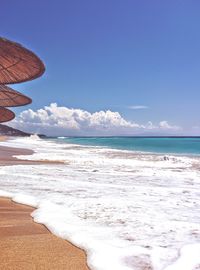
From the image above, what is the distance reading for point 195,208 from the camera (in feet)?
17.1

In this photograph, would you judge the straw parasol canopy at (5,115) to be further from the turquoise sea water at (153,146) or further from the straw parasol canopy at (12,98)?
the turquoise sea water at (153,146)

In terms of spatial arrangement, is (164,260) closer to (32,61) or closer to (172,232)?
(172,232)

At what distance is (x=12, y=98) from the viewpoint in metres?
7.17

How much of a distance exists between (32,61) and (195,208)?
2.96 meters

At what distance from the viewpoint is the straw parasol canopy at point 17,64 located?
14.2ft

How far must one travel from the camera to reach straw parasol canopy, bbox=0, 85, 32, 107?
7.00m

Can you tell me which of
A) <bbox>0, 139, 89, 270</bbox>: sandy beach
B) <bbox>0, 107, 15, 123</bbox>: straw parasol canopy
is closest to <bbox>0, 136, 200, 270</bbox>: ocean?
<bbox>0, 139, 89, 270</bbox>: sandy beach

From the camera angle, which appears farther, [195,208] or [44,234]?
[195,208]

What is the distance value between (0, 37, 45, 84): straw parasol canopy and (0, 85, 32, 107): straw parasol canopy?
1563 mm

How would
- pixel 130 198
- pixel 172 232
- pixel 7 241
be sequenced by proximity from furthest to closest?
pixel 130 198 → pixel 172 232 → pixel 7 241

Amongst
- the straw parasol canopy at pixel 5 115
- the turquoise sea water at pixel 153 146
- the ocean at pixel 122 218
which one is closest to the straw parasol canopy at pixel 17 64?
the ocean at pixel 122 218

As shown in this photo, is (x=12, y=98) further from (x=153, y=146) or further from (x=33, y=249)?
(x=153, y=146)

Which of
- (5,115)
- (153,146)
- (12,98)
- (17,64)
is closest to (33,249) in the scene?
(17,64)

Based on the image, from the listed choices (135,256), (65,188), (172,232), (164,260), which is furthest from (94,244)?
(65,188)
